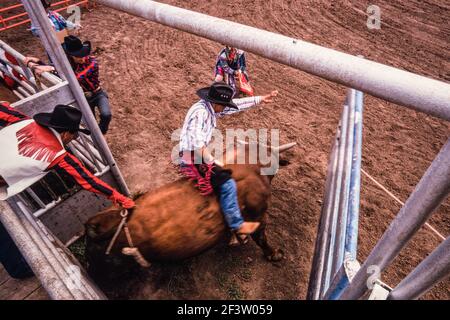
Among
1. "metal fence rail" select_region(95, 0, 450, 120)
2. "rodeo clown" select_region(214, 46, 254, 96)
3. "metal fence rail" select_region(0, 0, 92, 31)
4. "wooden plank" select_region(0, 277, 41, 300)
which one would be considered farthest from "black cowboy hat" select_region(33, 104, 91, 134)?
"metal fence rail" select_region(0, 0, 92, 31)

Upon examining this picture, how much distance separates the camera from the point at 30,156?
255 cm

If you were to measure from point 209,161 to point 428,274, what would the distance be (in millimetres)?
2238

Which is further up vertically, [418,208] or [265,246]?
[418,208]

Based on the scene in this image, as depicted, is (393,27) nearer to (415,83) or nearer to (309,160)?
(309,160)

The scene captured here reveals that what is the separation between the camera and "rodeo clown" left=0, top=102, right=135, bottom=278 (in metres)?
2.52

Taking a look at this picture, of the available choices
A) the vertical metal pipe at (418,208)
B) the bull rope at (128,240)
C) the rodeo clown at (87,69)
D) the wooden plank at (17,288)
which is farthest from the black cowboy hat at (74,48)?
the vertical metal pipe at (418,208)

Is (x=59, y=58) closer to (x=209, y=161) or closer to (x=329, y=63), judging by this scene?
(x=209, y=161)

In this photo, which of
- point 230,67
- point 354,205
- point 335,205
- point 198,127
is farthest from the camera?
point 230,67

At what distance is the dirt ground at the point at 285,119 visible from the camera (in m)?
3.77

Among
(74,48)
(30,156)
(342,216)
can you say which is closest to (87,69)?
(74,48)

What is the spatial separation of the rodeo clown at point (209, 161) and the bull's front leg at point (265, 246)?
386 mm

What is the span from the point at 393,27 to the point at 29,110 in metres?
9.90

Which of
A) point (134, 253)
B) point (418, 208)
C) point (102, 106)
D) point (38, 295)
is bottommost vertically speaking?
point (134, 253)

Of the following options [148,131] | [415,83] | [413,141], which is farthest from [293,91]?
[415,83]
